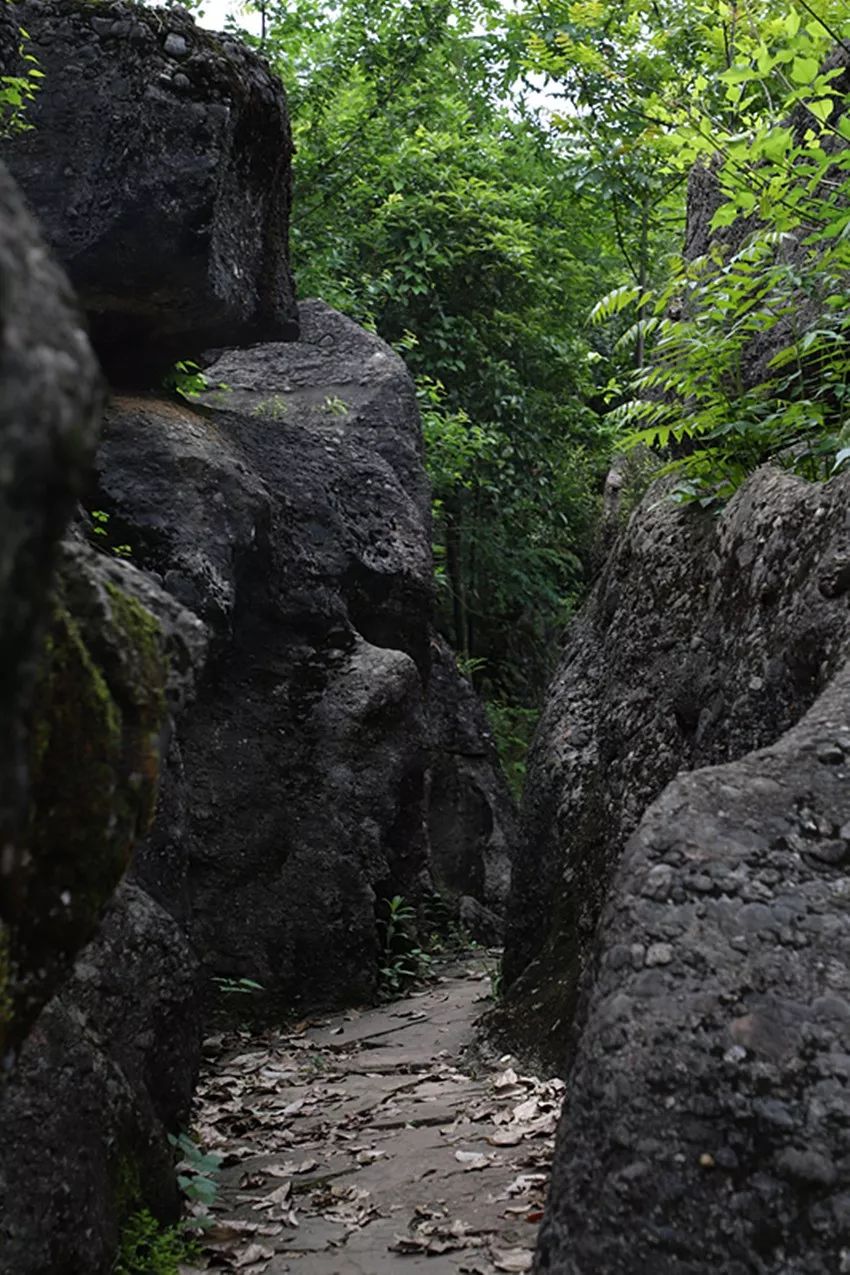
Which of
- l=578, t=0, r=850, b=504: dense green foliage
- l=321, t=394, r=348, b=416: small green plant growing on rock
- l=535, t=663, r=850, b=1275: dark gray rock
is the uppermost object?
l=321, t=394, r=348, b=416: small green plant growing on rock

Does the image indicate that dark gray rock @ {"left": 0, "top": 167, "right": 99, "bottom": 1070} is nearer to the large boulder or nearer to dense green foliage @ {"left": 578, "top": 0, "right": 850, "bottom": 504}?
dense green foliage @ {"left": 578, "top": 0, "right": 850, "bottom": 504}

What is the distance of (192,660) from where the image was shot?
238 cm

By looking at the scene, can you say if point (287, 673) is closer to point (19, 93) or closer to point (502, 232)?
point (19, 93)

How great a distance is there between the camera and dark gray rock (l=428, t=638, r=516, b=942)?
41.0ft

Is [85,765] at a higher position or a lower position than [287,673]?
lower

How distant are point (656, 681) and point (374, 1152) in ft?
8.44

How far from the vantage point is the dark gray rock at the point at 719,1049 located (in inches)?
98.0

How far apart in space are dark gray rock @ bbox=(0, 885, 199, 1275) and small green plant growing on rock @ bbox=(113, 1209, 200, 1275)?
51 millimetres

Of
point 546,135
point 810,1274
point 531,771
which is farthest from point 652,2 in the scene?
point 810,1274

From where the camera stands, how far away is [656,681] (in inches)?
239

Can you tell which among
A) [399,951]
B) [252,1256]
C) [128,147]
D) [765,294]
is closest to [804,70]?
[765,294]

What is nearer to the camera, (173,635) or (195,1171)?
(173,635)

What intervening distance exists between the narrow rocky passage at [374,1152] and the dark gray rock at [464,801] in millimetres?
4551

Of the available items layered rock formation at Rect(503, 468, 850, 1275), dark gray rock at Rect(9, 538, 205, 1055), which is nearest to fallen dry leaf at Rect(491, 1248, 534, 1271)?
layered rock formation at Rect(503, 468, 850, 1275)
